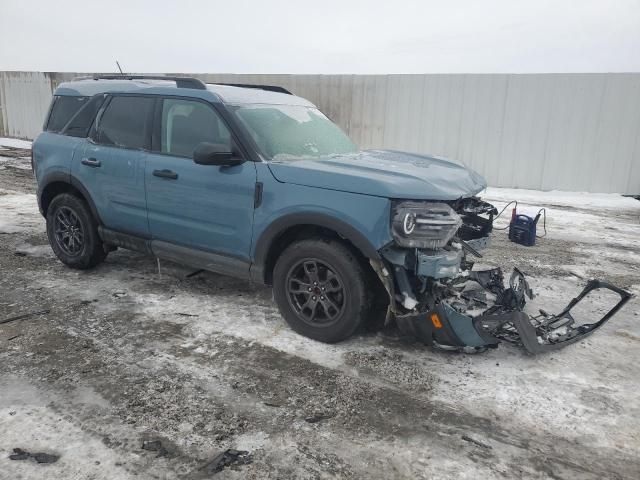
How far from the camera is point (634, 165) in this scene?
418 inches

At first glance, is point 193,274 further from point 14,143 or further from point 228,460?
point 14,143

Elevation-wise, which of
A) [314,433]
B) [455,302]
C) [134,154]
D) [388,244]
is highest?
A: [134,154]

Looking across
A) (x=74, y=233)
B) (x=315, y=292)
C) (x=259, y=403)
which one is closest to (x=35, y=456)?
(x=259, y=403)

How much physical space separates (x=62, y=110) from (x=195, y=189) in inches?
87.6

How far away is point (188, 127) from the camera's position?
4254 millimetres

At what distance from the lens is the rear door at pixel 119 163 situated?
450 centimetres

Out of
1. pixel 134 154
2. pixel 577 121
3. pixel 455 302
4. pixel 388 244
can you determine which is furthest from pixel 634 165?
pixel 134 154

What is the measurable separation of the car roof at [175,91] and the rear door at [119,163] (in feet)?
0.39

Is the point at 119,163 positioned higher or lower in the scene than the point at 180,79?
lower

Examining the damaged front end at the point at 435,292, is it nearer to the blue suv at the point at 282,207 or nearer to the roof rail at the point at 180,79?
the blue suv at the point at 282,207

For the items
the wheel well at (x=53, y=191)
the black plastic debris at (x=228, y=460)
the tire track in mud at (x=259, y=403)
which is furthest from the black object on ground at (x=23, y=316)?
the black plastic debris at (x=228, y=460)

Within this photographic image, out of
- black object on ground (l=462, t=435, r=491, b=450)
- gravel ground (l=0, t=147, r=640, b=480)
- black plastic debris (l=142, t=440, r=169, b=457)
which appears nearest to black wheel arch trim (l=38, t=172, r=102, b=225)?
gravel ground (l=0, t=147, r=640, b=480)

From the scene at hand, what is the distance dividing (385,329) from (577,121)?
9041 millimetres

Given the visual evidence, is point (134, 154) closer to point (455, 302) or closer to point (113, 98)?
point (113, 98)
